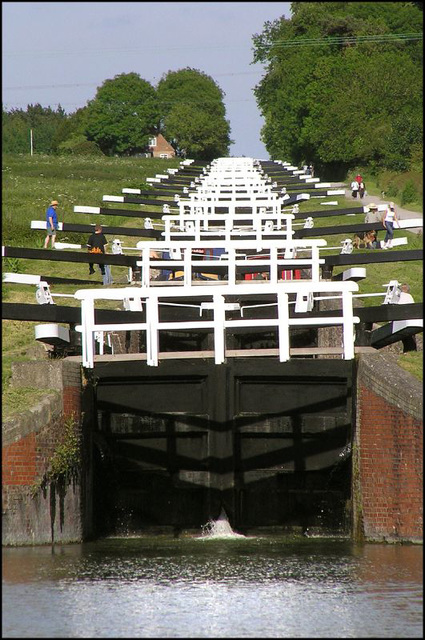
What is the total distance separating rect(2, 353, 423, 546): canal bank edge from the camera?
1738 centimetres

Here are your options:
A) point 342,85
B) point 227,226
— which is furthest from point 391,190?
point 227,226

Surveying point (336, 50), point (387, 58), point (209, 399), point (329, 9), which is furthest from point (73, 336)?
point (329, 9)

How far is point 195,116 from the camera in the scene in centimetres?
9094

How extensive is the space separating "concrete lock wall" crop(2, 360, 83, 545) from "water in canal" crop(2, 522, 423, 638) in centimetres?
30

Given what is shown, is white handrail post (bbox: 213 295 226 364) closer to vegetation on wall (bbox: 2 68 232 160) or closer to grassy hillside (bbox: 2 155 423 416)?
grassy hillside (bbox: 2 155 423 416)

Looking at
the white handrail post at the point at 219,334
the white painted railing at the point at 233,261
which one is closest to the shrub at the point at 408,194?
the white painted railing at the point at 233,261

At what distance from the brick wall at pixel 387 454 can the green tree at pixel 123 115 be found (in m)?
73.8

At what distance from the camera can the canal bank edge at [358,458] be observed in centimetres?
1738

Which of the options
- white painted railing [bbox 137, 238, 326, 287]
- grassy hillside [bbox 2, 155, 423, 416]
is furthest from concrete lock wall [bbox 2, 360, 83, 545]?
white painted railing [bbox 137, 238, 326, 287]

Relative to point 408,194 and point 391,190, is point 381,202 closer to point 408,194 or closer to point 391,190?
point 391,190

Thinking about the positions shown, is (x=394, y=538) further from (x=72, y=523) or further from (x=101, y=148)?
(x=101, y=148)

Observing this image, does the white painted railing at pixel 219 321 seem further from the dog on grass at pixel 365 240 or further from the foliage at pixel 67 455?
the dog on grass at pixel 365 240

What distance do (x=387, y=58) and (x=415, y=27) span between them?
15.6m

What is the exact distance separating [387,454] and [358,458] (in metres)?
1.12
